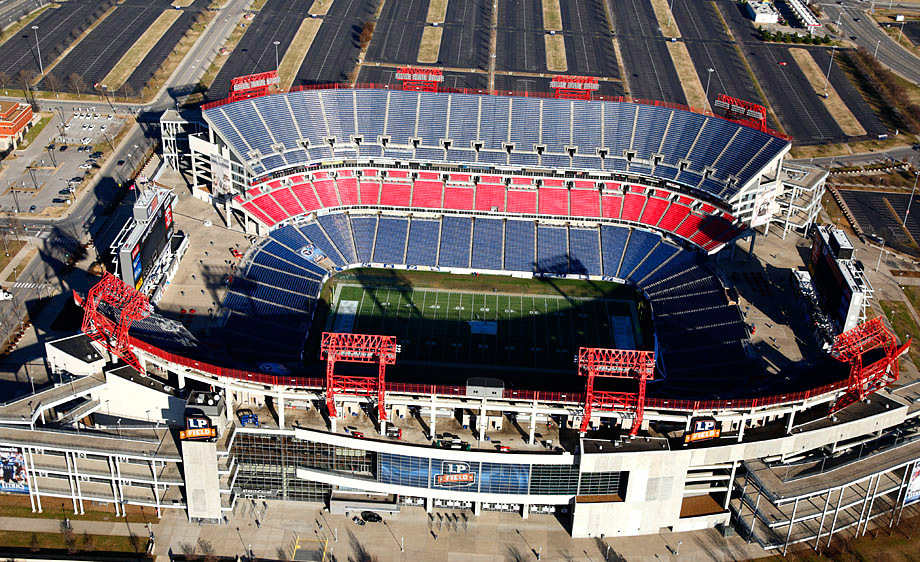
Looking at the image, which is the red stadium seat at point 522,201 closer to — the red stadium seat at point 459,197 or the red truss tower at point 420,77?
the red stadium seat at point 459,197

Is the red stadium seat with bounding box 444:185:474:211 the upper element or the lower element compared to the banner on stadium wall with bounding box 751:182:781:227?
lower

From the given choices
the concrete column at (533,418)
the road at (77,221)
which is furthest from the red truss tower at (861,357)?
the road at (77,221)

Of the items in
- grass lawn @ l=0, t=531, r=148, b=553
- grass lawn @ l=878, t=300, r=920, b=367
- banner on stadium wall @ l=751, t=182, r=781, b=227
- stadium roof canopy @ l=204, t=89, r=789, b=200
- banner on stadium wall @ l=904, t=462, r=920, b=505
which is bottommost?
grass lawn @ l=0, t=531, r=148, b=553

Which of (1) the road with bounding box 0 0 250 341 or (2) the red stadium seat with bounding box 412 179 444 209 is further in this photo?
(2) the red stadium seat with bounding box 412 179 444 209

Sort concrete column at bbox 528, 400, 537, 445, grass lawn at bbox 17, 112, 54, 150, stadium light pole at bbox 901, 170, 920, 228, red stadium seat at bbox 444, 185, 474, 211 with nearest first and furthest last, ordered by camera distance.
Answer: concrete column at bbox 528, 400, 537, 445
red stadium seat at bbox 444, 185, 474, 211
stadium light pole at bbox 901, 170, 920, 228
grass lawn at bbox 17, 112, 54, 150

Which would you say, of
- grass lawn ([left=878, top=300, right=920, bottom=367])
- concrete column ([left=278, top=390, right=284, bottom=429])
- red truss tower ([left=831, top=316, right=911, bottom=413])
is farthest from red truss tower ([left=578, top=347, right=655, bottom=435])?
grass lawn ([left=878, top=300, right=920, bottom=367])

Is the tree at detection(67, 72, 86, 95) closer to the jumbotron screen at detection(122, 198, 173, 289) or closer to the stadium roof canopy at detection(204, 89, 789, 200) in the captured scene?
the stadium roof canopy at detection(204, 89, 789, 200)

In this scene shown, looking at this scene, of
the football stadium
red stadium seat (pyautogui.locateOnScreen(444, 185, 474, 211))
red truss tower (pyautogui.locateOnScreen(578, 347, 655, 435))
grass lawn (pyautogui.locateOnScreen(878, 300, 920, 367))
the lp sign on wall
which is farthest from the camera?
→ red stadium seat (pyautogui.locateOnScreen(444, 185, 474, 211))
